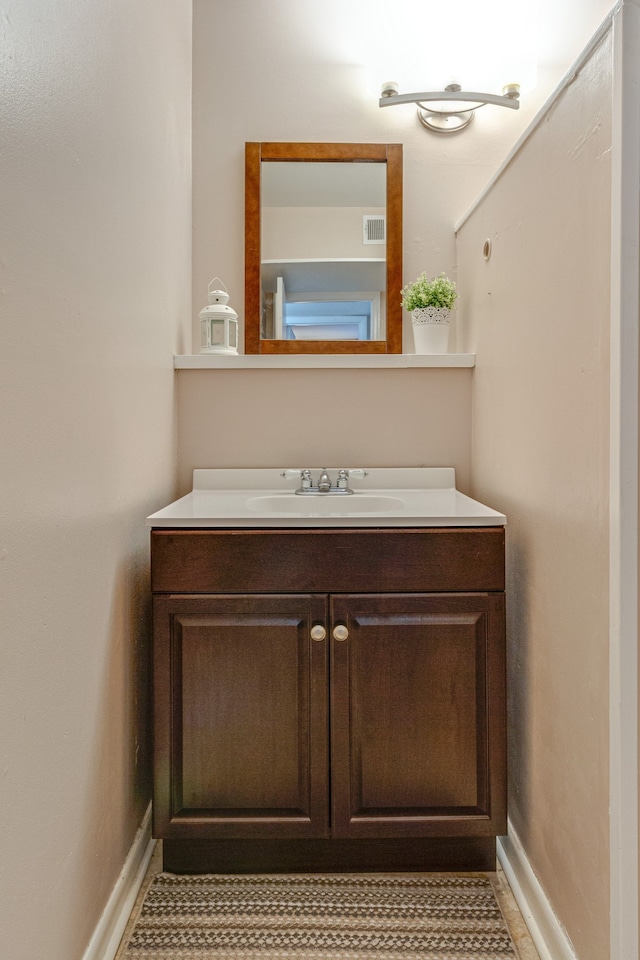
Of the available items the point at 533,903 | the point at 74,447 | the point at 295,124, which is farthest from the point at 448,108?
the point at 533,903

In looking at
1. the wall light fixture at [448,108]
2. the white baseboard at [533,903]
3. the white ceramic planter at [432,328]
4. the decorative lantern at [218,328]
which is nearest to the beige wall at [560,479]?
the white baseboard at [533,903]

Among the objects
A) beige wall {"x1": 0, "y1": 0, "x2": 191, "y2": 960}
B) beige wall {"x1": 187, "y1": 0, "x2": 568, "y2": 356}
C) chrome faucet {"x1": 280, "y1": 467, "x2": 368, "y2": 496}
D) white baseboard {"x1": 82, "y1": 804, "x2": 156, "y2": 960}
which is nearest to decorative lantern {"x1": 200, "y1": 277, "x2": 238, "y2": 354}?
beige wall {"x1": 187, "y1": 0, "x2": 568, "y2": 356}

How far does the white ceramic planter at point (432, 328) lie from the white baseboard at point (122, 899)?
1.40 m

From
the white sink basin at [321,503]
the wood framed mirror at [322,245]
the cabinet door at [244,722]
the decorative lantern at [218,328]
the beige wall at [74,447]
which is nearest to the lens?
the beige wall at [74,447]

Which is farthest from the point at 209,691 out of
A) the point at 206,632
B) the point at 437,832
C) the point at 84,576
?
the point at 437,832

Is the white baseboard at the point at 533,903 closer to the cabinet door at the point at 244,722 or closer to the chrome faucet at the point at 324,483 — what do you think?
the cabinet door at the point at 244,722

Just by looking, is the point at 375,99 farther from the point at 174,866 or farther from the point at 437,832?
the point at 174,866

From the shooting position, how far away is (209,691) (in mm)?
1218

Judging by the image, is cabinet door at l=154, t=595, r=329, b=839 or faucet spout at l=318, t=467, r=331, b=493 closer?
cabinet door at l=154, t=595, r=329, b=839

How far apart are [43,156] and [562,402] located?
89 cm

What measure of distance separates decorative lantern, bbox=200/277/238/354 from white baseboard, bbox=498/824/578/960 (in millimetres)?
1417

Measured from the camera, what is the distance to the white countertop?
4.02 ft

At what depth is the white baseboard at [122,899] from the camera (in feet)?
3.39

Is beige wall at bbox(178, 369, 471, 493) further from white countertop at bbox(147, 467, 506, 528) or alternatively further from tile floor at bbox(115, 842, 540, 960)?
tile floor at bbox(115, 842, 540, 960)
